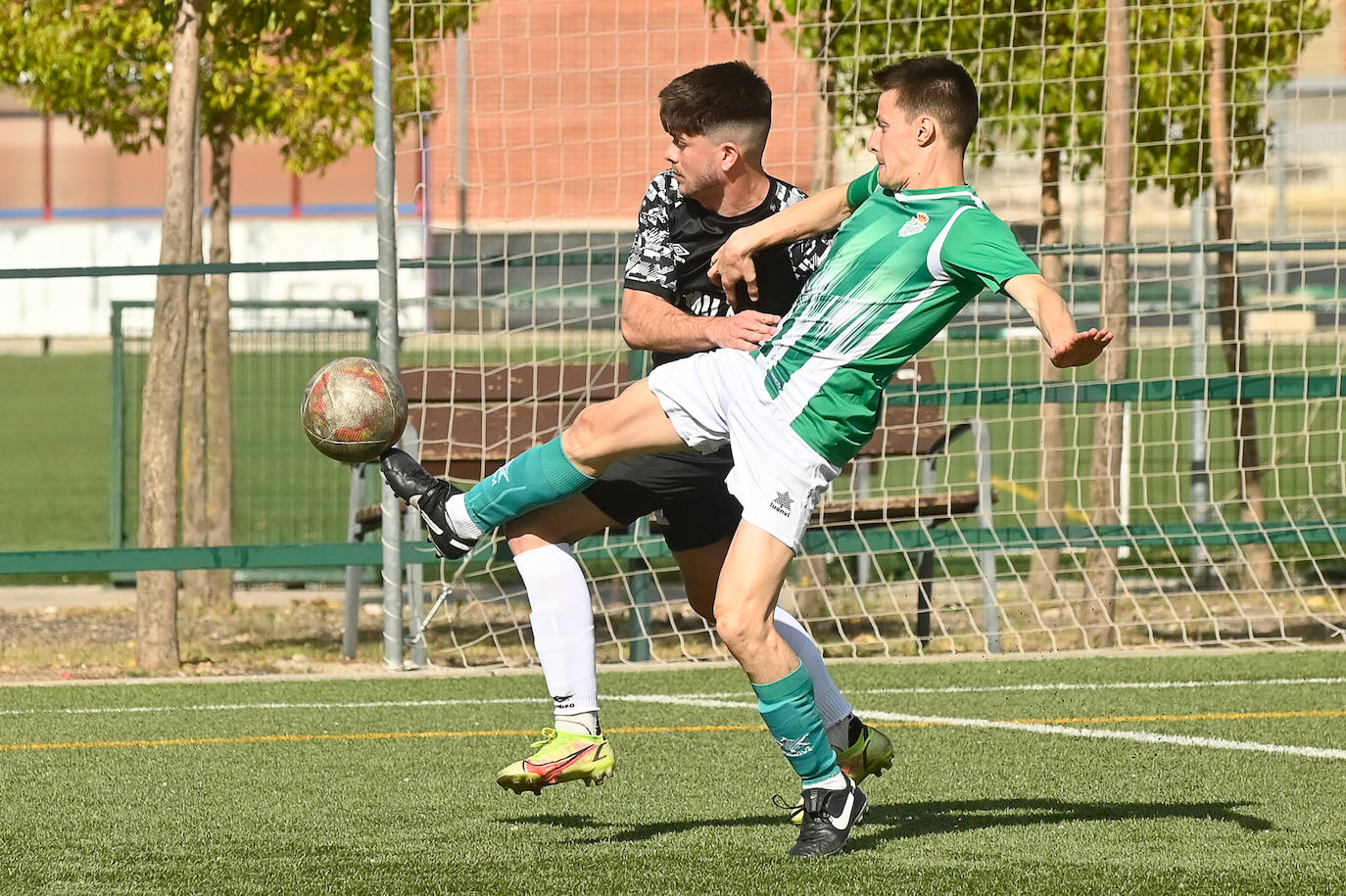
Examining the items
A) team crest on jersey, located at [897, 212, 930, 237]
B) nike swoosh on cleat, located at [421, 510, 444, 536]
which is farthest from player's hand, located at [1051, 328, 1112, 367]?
nike swoosh on cleat, located at [421, 510, 444, 536]

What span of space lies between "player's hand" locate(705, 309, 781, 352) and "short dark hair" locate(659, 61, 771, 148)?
21.6 inches

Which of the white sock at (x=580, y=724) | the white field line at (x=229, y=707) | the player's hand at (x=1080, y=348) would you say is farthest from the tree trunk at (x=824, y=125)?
the player's hand at (x=1080, y=348)

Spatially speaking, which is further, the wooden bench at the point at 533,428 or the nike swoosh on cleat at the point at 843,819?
the wooden bench at the point at 533,428

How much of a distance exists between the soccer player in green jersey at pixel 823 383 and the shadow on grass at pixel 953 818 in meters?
0.38

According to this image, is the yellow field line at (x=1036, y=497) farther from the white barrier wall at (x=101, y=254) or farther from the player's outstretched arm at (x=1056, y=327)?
the white barrier wall at (x=101, y=254)

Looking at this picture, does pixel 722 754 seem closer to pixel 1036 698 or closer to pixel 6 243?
pixel 1036 698

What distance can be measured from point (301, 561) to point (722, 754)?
8.99 feet

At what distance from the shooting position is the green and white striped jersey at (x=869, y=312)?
15.3ft

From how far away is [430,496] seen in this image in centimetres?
512

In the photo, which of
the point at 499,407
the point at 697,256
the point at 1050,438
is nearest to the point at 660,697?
the point at 499,407

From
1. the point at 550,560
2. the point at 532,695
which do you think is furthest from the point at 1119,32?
the point at 550,560

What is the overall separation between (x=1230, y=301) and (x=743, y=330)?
660 cm

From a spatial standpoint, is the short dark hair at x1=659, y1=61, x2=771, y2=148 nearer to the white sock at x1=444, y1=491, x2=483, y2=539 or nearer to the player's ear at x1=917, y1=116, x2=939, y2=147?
the player's ear at x1=917, y1=116, x2=939, y2=147

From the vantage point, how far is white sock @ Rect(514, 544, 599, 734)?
506 cm
